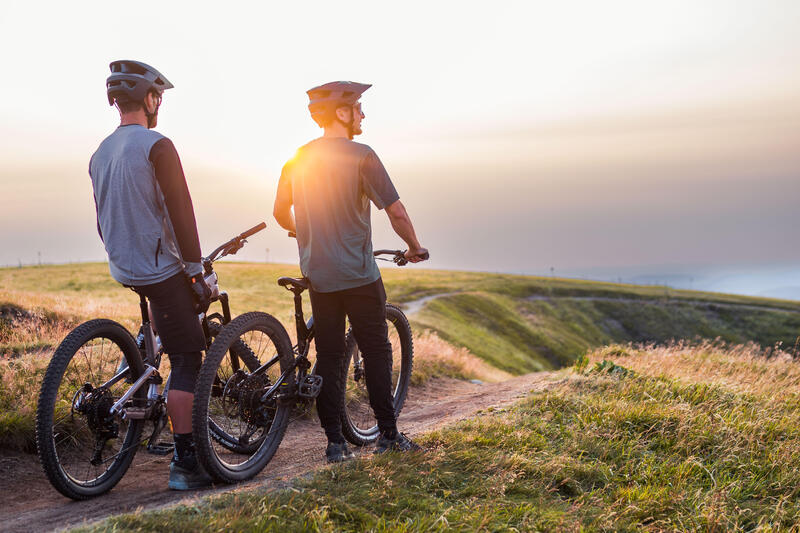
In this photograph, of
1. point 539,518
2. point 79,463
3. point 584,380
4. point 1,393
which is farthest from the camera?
point 584,380

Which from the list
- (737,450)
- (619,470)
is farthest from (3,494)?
(737,450)

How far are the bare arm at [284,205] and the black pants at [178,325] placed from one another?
118 centimetres

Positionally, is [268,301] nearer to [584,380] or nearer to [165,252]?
[584,380]

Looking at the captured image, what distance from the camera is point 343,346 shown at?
5.85 metres

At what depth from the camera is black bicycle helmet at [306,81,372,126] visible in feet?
17.4

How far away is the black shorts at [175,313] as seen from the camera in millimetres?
5031

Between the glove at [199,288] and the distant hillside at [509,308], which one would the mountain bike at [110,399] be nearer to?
the glove at [199,288]

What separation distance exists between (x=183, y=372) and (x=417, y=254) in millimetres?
2279

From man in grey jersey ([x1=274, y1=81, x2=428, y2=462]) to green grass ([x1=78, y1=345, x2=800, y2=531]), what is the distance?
791mm

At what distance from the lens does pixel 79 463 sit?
5.70 m

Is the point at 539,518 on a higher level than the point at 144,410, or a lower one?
lower

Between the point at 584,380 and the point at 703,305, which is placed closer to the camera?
the point at 584,380

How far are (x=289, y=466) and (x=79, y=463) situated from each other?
1.90m

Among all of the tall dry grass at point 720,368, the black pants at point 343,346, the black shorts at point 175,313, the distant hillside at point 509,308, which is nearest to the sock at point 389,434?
the black pants at point 343,346
